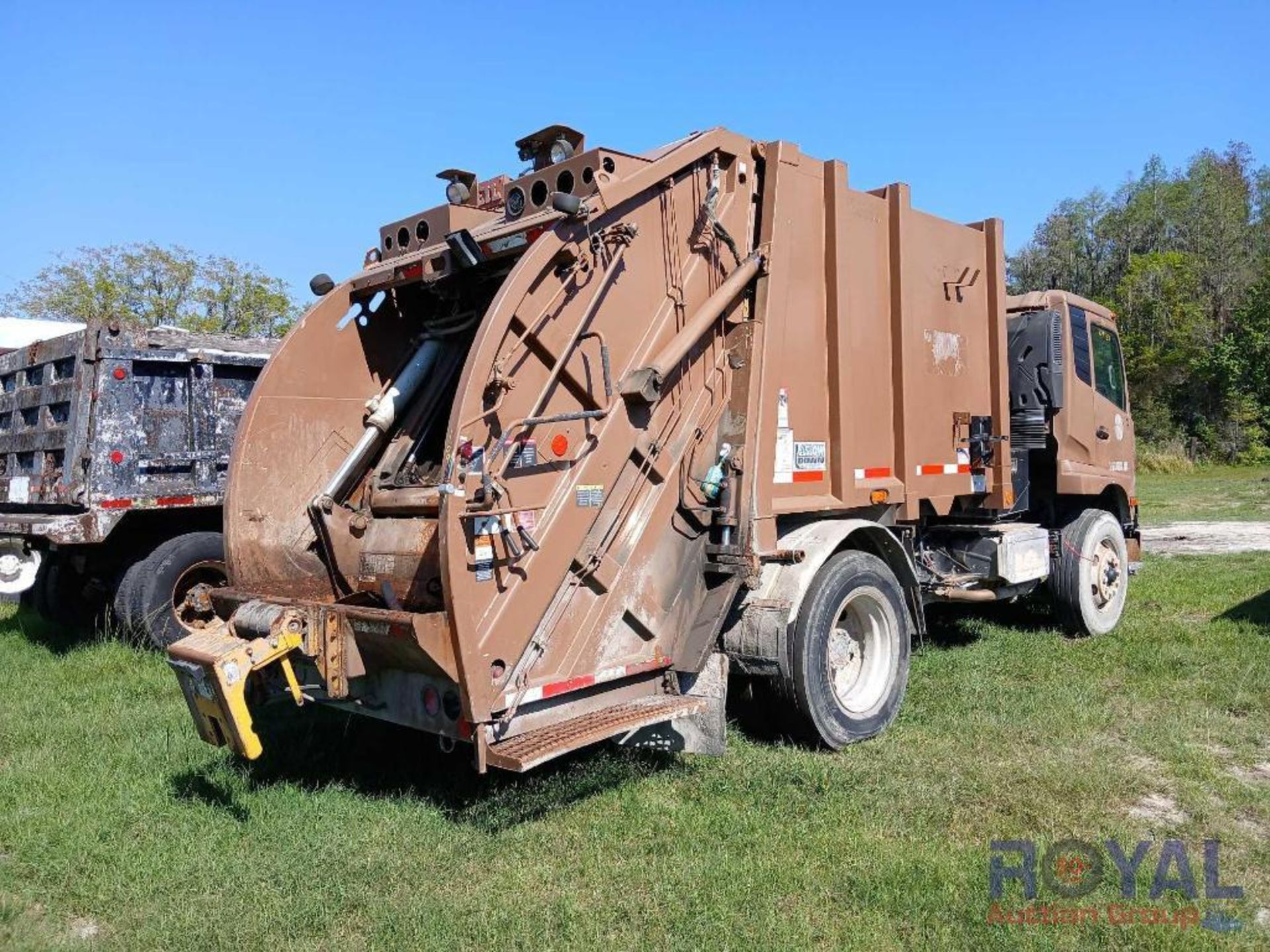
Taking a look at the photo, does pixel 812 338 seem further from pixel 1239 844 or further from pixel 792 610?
pixel 1239 844

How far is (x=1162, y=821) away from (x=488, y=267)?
4.08 meters

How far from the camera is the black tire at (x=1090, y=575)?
8.32m

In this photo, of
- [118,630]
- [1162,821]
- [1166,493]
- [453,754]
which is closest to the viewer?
[1162,821]

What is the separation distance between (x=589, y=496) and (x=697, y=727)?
1.26 metres

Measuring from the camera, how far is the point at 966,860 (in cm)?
396

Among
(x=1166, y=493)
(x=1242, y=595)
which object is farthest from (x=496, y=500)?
(x=1166, y=493)

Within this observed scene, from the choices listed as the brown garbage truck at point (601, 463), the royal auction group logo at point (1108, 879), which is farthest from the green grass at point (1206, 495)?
the royal auction group logo at point (1108, 879)

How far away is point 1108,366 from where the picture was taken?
9.22 meters

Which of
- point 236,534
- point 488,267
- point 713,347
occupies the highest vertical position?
point 488,267

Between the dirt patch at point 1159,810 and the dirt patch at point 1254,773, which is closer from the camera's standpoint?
the dirt patch at point 1159,810

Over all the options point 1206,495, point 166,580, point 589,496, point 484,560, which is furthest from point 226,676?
point 1206,495

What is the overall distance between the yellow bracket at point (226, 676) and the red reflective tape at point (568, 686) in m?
1.05

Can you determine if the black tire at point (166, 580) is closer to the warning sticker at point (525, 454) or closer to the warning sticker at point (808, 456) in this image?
the warning sticker at point (525, 454)

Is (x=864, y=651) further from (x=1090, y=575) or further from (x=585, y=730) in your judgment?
(x=1090, y=575)
